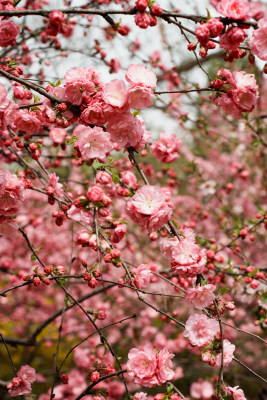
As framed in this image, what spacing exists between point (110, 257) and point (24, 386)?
956 millimetres

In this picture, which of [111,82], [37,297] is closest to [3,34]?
[111,82]

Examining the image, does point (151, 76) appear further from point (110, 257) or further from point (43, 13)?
point (110, 257)

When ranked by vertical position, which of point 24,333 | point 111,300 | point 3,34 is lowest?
point 24,333

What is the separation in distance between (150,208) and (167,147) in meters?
1.11

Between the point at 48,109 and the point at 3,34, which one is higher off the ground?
the point at 3,34

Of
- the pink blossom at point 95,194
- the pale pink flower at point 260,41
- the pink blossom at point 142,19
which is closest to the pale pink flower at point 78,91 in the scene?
the pink blossom at point 142,19

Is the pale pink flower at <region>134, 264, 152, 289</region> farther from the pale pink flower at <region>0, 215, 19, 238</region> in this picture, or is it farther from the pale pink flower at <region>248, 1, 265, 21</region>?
the pale pink flower at <region>248, 1, 265, 21</region>

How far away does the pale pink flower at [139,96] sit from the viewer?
4.25 feet

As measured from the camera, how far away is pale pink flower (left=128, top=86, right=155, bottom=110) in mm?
1294

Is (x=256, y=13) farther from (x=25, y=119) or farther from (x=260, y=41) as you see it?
(x=25, y=119)

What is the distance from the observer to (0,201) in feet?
4.86

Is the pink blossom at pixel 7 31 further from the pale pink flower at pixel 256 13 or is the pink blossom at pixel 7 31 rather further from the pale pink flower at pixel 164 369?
the pale pink flower at pixel 164 369

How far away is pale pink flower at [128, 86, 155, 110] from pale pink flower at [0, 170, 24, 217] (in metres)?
0.61

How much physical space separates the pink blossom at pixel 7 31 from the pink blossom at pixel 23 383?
170cm
